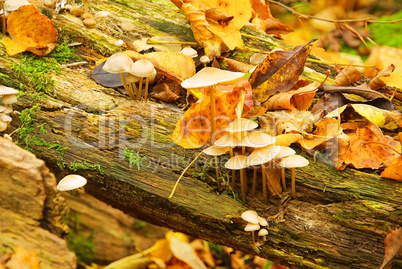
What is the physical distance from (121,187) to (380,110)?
1.73 meters

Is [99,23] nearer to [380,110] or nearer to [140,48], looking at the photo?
[140,48]

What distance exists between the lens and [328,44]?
4371 millimetres

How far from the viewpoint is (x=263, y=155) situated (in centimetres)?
167

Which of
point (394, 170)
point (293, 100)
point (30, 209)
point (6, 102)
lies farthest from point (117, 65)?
point (394, 170)

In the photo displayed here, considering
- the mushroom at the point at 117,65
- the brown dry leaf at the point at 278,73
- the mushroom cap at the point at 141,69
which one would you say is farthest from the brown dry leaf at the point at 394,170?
the mushroom at the point at 117,65

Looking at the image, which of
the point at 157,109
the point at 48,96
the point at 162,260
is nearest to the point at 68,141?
the point at 48,96

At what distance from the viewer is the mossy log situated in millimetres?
1812

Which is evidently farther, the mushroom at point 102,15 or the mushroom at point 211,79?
the mushroom at point 102,15

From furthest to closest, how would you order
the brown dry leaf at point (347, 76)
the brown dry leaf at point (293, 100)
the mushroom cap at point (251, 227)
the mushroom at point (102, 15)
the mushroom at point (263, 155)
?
1. the mushroom at point (102, 15)
2. the brown dry leaf at point (347, 76)
3. the brown dry leaf at point (293, 100)
4. the mushroom cap at point (251, 227)
5. the mushroom at point (263, 155)

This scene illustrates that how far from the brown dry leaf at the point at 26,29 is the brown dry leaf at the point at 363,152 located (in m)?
2.20

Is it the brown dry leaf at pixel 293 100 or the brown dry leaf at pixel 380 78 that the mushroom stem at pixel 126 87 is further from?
the brown dry leaf at pixel 380 78

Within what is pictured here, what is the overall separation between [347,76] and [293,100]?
22.6 inches

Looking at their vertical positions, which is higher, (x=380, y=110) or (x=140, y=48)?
(x=140, y=48)

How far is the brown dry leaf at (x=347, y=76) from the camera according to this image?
2.49 metres
